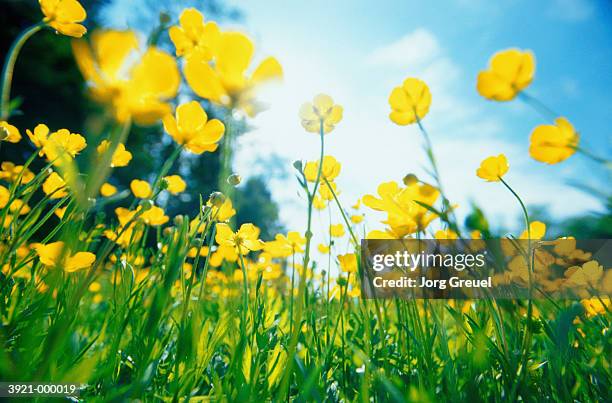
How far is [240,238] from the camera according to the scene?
995mm

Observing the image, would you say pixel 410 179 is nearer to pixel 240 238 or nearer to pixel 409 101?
pixel 409 101

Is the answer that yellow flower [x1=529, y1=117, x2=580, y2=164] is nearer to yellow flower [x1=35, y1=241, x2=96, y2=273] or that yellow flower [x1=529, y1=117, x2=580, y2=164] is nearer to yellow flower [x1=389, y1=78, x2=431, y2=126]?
yellow flower [x1=389, y1=78, x2=431, y2=126]

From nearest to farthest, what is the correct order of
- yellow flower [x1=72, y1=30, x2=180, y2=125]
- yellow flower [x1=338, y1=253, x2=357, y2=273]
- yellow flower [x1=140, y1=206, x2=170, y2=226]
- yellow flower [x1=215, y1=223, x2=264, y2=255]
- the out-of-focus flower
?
yellow flower [x1=72, y1=30, x2=180, y2=125] → the out-of-focus flower → yellow flower [x1=215, y1=223, x2=264, y2=255] → yellow flower [x1=338, y1=253, x2=357, y2=273] → yellow flower [x1=140, y1=206, x2=170, y2=226]

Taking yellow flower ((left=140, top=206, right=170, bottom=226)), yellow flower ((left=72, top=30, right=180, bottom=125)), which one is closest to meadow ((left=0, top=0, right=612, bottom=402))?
yellow flower ((left=72, top=30, right=180, bottom=125))

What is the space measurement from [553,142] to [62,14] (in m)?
1.06

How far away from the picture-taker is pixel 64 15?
31.6 inches

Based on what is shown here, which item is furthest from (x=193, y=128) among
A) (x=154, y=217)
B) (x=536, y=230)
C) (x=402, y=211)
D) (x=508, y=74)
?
(x=536, y=230)

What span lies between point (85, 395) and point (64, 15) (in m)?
0.82

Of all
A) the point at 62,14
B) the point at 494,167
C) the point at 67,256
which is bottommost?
the point at 67,256

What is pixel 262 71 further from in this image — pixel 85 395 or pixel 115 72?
pixel 85 395

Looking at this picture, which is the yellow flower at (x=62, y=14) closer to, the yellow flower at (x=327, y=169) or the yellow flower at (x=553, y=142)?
the yellow flower at (x=327, y=169)

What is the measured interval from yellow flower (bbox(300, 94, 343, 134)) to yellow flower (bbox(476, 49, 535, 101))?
29 centimetres

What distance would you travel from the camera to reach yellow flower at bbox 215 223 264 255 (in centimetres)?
95

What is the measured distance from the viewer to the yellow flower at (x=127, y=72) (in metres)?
0.41
